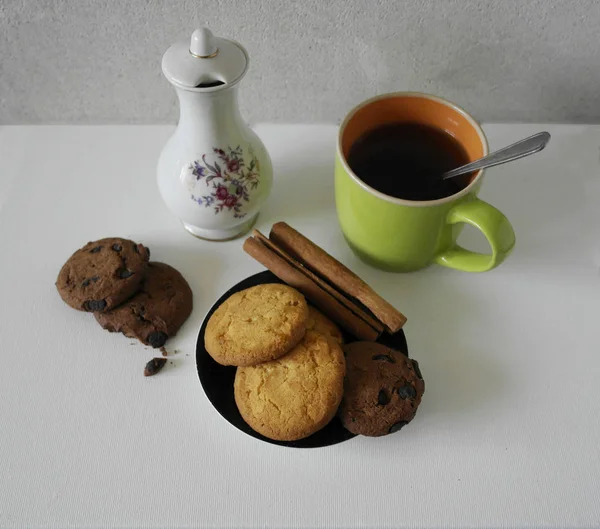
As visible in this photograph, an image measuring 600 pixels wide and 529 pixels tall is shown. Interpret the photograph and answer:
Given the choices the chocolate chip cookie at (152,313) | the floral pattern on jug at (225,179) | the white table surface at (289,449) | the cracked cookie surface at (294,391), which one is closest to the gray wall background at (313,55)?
the white table surface at (289,449)

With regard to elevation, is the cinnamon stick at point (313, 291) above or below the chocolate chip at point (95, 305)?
above

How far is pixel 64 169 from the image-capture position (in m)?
0.89

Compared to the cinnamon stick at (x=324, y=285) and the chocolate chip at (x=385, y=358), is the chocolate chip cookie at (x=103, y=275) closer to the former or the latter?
the cinnamon stick at (x=324, y=285)

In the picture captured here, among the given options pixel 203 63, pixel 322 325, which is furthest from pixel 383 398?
pixel 203 63

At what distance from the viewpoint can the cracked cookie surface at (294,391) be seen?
1.93 ft

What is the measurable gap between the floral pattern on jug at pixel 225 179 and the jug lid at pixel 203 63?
10 cm

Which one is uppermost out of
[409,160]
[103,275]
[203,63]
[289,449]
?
[203,63]

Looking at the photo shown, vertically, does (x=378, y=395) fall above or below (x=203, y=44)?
below

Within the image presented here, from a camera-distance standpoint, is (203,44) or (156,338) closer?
(203,44)

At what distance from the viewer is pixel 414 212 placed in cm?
64

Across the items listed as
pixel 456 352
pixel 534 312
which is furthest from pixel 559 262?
pixel 456 352

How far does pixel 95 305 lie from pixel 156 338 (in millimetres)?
88

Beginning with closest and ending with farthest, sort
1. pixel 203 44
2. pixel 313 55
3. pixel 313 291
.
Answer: pixel 203 44
pixel 313 291
pixel 313 55

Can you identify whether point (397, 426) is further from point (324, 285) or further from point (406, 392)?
point (324, 285)
